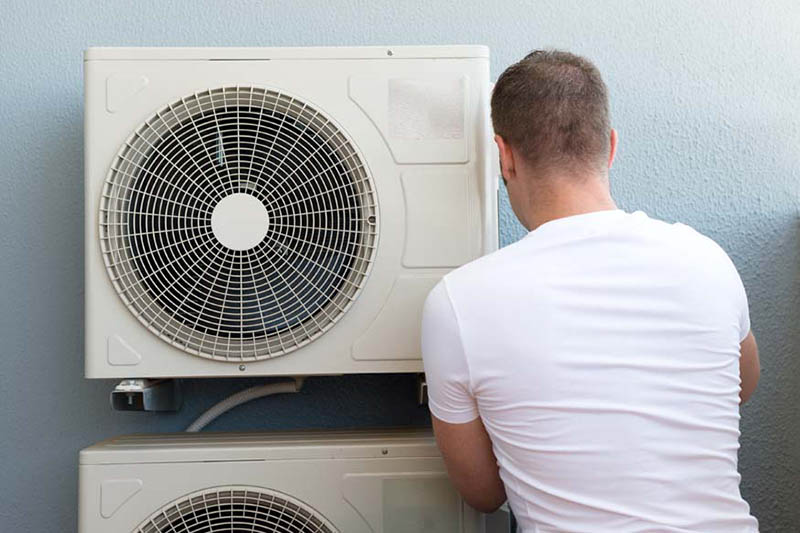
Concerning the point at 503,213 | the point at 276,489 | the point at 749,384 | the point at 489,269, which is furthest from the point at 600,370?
the point at 503,213

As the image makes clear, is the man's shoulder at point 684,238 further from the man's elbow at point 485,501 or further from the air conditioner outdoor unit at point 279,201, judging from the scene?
the man's elbow at point 485,501

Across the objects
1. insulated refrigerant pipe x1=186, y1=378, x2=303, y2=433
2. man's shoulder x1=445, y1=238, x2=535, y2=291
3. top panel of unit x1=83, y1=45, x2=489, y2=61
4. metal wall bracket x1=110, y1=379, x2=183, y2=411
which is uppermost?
top panel of unit x1=83, y1=45, x2=489, y2=61

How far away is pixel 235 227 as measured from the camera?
3.63 feet

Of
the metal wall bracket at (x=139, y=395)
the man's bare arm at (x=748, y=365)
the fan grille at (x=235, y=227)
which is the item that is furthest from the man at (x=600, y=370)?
the metal wall bracket at (x=139, y=395)

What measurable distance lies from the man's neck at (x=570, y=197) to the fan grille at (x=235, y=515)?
505 mm

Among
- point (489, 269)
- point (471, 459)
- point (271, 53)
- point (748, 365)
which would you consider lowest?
point (471, 459)

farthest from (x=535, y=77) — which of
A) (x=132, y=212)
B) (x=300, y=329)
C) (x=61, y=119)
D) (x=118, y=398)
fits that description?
(x=61, y=119)

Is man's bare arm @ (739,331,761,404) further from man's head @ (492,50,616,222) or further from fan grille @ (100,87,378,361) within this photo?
fan grille @ (100,87,378,361)

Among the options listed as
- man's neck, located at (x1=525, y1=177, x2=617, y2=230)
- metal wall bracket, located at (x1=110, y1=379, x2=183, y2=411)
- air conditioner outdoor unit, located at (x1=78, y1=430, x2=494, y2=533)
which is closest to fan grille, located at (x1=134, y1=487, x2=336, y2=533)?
air conditioner outdoor unit, located at (x1=78, y1=430, x2=494, y2=533)

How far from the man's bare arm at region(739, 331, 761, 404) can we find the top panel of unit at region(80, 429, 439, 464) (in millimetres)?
426

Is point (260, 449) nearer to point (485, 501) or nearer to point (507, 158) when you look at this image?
point (485, 501)

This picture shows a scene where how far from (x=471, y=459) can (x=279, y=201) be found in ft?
1.43

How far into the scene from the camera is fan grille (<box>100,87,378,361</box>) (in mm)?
1117

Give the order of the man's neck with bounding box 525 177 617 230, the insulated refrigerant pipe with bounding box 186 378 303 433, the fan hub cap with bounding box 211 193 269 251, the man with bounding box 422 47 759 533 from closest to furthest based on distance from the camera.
Result: the man with bounding box 422 47 759 533 → the man's neck with bounding box 525 177 617 230 → the fan hub cap with bounding box 211 193 269 251 → the insulated refrigerant pipe with bounding box 186 378 303 433
